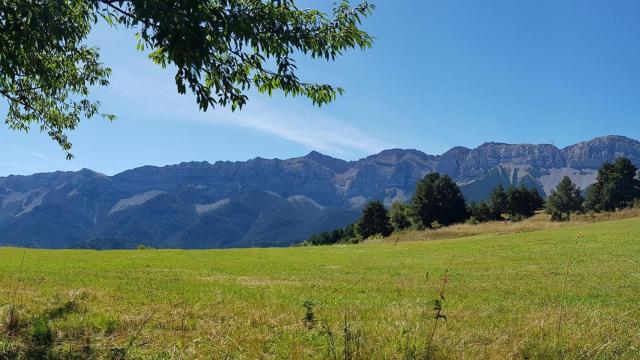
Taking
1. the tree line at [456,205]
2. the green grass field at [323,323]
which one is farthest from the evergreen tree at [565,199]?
the green grass field at [323,323]

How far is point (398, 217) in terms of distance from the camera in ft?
402

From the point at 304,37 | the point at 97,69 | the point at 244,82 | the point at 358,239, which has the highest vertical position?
the point at 97,69

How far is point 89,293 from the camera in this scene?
12578 millimetres

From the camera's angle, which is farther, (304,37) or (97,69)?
(97,69)

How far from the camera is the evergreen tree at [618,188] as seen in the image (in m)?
119

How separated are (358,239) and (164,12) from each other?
363 feet

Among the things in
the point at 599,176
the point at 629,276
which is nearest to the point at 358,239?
the point at 599,176

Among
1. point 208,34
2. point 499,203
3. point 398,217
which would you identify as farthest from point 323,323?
point 499,203

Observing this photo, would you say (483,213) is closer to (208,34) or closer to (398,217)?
(398,217)

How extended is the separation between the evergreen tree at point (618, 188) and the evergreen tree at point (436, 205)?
33.5m

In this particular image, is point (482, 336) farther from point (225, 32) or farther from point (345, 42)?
point (225, 32)

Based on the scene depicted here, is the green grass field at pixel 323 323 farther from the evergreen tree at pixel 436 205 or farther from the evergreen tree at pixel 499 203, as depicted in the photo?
the evergreen tree at pixel 499 203

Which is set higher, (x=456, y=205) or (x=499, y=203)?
(x=499, y=203)

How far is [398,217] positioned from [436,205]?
33.3ft
